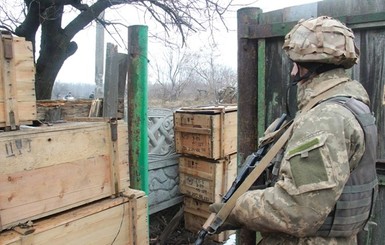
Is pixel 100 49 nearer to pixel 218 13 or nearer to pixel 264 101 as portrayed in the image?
pixel 218 13

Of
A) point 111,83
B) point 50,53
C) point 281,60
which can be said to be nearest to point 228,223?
point 281,60

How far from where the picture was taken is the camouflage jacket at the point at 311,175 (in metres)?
1.48

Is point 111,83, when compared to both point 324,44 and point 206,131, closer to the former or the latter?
point 324,44

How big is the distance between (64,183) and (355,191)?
1634mm

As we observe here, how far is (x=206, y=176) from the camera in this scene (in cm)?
568

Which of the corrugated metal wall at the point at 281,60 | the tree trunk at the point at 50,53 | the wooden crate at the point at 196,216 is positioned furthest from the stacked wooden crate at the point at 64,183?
the tree trunk at the point at 50,53

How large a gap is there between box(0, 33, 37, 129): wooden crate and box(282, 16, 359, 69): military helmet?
1479 millimetres

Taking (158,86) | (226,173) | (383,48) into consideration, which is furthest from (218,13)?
(158,86)

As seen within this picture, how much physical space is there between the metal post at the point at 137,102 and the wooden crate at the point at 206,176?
251 centimetres

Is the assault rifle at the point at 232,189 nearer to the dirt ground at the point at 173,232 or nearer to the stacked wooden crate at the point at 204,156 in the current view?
the stacked wooden crate at the point at 204,156

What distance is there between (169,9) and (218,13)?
0.98 meters

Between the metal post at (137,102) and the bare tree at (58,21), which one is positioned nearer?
the metal post at (137,102)

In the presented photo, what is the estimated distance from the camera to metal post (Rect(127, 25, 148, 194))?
9.83ft

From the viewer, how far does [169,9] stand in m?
7.07
